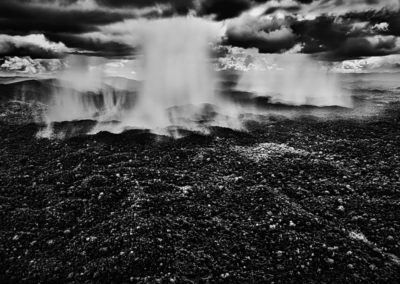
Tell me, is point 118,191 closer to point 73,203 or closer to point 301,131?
point 73,203

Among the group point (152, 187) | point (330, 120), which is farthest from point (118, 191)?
point (330, 120)

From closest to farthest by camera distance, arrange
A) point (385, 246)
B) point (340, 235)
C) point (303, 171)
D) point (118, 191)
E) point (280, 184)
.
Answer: point (385, 246) → point (340, 235) → point (118, 191) → point (280, 184) → point (303, 171)

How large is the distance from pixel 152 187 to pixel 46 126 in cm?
1933

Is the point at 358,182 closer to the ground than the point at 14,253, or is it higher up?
higher up

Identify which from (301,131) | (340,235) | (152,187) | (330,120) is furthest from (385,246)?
(330,120)

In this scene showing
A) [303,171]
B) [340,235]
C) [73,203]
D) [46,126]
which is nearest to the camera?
[340,235]

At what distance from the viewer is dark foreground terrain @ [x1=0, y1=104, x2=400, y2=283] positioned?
852 centimetres

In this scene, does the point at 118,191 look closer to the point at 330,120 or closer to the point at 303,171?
the point at 303,171

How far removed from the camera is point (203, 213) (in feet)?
37.5

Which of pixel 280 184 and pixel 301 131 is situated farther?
pixel 301 131

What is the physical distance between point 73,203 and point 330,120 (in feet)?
83.8

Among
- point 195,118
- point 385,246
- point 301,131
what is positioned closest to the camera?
point 385,246

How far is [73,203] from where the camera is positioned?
12062 millimetres

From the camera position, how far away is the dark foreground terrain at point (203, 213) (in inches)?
335
